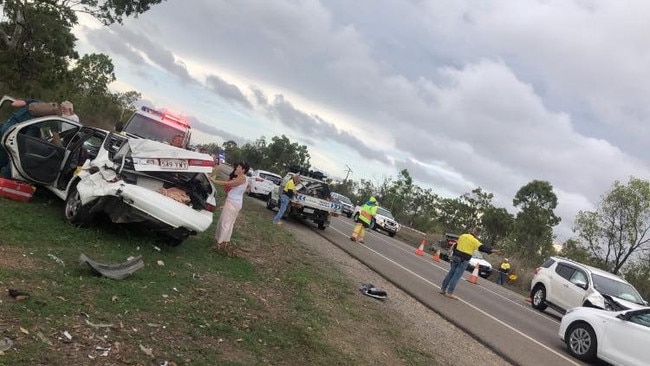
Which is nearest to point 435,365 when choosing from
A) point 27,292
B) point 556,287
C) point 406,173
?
point 27,292

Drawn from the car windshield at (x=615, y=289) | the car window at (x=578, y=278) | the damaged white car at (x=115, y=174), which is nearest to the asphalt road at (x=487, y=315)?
the car window at (x=578, y=278)

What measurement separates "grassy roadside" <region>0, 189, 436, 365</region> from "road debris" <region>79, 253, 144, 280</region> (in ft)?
0.36

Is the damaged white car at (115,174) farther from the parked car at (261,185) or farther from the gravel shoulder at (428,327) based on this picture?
the parked car at (261,185)

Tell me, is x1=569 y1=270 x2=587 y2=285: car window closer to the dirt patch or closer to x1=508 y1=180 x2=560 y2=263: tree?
the dirt patch

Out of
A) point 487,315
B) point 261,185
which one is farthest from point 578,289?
point 261,185

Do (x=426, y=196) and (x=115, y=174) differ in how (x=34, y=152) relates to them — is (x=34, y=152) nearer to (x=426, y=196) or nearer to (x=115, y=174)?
(x=115, y=174)

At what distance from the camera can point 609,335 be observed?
32.8ft

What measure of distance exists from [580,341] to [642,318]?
52.6 inches

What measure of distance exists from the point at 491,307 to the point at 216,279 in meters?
9.01

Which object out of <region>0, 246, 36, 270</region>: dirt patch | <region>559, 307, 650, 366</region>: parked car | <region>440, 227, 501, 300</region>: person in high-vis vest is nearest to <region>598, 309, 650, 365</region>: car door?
<region>559, 307, 650, 366</region>: parked car

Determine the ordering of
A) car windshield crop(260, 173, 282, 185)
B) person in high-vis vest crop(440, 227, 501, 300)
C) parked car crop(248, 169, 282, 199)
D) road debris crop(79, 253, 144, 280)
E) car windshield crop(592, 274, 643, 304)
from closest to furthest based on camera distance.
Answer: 1. road debris crop(79, 253, 144, 280)
2. person in high-vis vest crop(440, 227, 501, 300)
3. car windshield crop(592, 274, 643, 304)
4. parked car crop(248, 169, 282, 199)
5. car windshield crop(260, 173, 282, 185)

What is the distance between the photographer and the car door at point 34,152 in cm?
896

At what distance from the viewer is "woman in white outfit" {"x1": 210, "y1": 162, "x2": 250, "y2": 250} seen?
397 inches

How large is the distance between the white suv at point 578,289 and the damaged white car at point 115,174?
10362 millimetres
